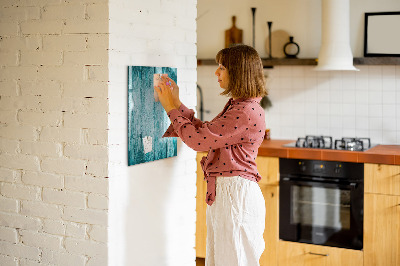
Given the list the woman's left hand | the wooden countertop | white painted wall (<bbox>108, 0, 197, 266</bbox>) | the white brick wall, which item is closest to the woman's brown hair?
the woman's left hand

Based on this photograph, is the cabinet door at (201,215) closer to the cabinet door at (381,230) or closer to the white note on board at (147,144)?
the cabinet door at (381,230)

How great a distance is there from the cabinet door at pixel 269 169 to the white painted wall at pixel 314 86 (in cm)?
68

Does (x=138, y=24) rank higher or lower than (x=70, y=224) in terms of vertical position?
higher

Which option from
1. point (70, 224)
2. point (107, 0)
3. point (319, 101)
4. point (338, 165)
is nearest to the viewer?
point (107, 0)

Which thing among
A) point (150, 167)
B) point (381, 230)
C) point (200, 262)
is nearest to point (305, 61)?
point (381, 230)

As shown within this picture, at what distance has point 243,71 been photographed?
2627 mm

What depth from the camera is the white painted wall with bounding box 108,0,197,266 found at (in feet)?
8.45

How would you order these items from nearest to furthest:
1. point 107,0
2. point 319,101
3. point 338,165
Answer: point 107,0, point 338,165, point 319,101

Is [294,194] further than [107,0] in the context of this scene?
Yes

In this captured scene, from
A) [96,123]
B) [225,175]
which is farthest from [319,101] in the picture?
[96,123]

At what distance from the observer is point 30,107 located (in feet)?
8.96

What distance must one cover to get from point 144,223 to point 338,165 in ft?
5.64

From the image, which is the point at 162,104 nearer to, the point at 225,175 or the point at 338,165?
the point at 225,175

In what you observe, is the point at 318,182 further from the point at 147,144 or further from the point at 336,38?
the point at 147,144
